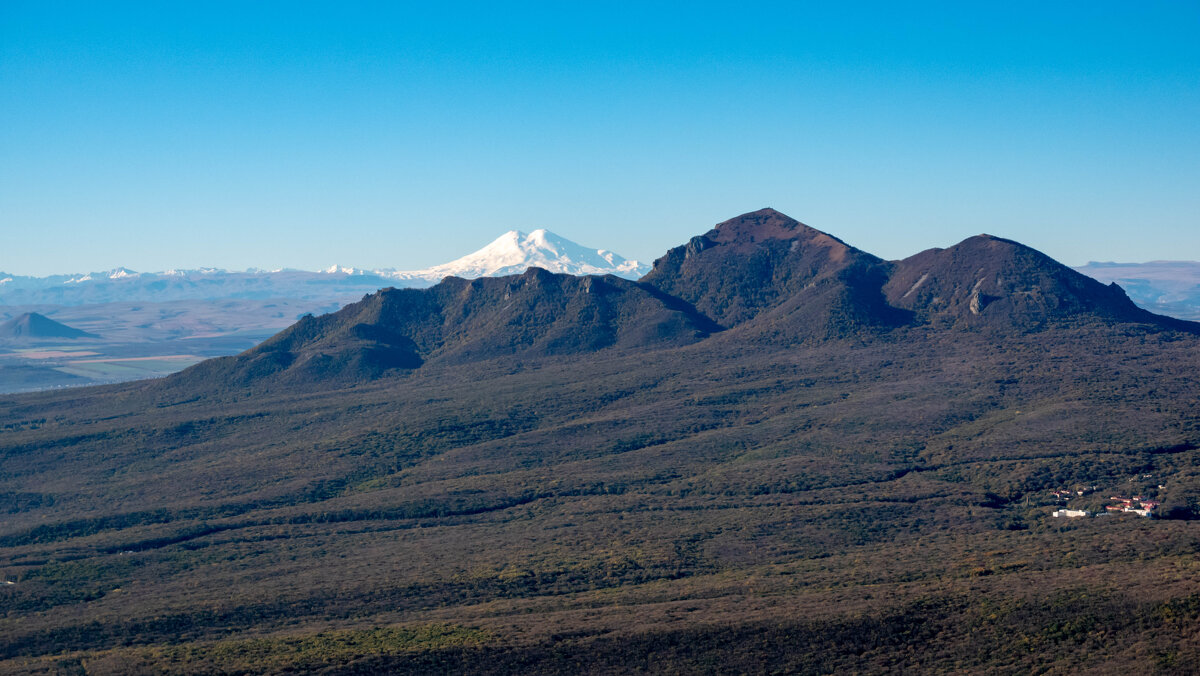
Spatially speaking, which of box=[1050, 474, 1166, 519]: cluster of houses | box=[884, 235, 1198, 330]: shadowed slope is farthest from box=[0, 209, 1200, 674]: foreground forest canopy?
box=[884, 235, 1198, 330]: shadowed slope

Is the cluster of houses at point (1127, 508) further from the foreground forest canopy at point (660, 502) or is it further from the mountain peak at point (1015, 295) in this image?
the mountain peak at point (1015, 295)

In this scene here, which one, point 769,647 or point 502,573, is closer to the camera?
point 769,647

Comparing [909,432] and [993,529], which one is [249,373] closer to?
[909,432]

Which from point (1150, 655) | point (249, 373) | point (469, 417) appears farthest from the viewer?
point (249, 373)

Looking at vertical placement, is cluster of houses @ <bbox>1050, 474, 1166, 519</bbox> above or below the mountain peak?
below

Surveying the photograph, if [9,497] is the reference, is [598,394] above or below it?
above

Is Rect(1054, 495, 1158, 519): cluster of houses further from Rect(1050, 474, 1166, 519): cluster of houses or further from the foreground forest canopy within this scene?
the foreground forest canopy

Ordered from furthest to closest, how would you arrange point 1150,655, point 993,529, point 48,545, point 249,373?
point 249,373
point 48,545
point 993,529
point 1150,655

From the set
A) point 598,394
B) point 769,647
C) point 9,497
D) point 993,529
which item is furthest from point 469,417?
point 769,647
